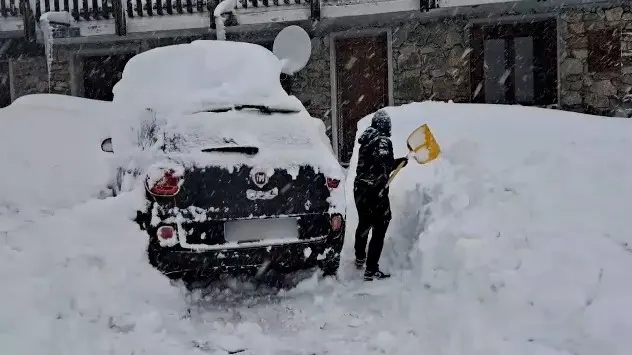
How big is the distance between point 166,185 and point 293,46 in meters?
8.53

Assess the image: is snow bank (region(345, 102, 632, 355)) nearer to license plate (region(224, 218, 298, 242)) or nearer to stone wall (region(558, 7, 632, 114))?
license plate (region(224, 218, 298, 242))

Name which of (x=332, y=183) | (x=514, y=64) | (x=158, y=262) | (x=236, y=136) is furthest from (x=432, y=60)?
(x=158, y=262)

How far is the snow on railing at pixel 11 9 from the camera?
1420cm

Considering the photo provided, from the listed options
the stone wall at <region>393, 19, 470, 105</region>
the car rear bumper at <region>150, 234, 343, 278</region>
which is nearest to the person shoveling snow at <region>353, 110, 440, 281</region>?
Answer: the car rear bumper at <region>150, 234, 343, 278</region>

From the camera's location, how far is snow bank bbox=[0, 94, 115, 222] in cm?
844

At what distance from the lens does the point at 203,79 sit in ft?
18.4

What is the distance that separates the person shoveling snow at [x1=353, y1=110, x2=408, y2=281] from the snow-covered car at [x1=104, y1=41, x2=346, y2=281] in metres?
0.53

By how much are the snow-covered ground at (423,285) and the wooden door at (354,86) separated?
7.25m

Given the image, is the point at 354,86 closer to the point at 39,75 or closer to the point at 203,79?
the point at 39,75

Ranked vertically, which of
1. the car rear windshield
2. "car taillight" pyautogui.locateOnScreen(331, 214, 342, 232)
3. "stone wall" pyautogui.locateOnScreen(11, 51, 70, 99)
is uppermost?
"stone wall" pyautogui.locateOnScreen(11, 51, 70, 99)

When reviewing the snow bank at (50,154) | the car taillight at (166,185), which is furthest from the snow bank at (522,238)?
the snow bank at (50,154)

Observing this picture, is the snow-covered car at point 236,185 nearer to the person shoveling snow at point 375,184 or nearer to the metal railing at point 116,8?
the person shoveling snow at point 375,184

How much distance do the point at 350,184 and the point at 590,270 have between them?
4.28 meters

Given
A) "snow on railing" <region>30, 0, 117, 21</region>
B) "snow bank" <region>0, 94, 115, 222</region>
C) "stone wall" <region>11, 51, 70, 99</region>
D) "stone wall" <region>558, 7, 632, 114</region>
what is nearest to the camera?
"snow bank" <region>0, 94, 115, 222</region>
